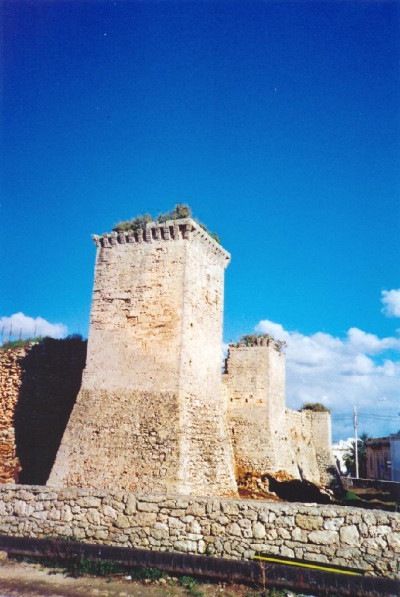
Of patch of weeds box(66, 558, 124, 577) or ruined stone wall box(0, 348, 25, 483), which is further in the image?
ruined stone wall box(0, 348, 25, 483)

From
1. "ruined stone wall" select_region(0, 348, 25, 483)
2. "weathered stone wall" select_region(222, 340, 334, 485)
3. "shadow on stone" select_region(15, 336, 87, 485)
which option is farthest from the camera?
"weathered stone wall" select_region(222, 340, 334, 485)

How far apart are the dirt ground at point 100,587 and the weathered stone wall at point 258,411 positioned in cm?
1127

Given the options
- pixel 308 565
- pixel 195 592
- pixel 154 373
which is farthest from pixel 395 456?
pixel 195 592

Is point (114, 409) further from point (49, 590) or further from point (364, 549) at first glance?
point (364, 549)

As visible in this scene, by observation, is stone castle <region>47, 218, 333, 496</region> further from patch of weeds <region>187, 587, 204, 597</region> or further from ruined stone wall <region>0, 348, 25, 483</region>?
patch of weeds <region>187, 587, 204, 597</region>

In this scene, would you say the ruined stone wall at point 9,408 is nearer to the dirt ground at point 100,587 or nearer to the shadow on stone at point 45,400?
the shadow on stone at point 45,400

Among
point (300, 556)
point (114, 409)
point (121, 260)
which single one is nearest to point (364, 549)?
point (300, 556)

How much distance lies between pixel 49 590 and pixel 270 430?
12.3 meters

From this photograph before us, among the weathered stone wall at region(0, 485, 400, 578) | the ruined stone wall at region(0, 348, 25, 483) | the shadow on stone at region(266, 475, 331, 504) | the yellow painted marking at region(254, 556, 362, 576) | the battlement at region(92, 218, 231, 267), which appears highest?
the battlement at region(92, 218, 231, 267)

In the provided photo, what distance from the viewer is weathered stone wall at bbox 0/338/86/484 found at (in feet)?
45.0

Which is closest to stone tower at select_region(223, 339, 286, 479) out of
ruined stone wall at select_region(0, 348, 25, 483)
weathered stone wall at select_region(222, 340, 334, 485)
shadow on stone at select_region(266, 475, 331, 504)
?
weathered stone wall at select_region(222, 340, 334, 485)

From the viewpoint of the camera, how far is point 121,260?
12719 millimetres

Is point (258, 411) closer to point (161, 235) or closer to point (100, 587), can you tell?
point (161, 235)

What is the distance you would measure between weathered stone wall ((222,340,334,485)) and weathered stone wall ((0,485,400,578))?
10.9m
